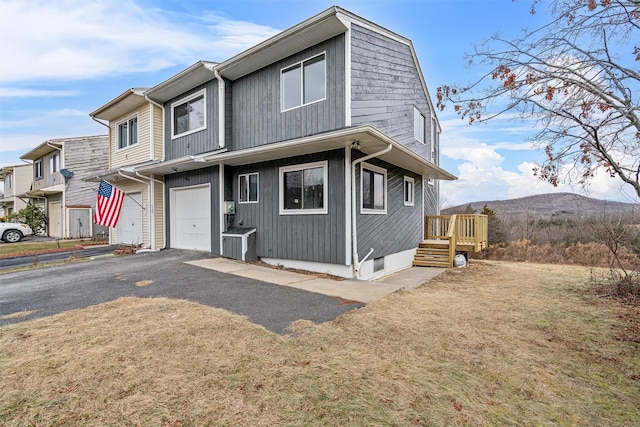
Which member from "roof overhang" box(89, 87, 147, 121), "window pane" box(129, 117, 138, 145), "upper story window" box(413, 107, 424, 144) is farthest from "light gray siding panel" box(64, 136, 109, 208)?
"upper story window" box(413, 107, 424, 144)

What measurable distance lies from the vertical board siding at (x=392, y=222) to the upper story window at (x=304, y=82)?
2.16 metres

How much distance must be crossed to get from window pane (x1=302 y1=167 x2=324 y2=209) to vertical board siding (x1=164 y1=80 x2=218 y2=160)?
336 centimetres

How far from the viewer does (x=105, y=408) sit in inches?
97.3

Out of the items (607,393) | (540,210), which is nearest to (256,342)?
(607,393)

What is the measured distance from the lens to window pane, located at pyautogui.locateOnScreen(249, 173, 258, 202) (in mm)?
9062

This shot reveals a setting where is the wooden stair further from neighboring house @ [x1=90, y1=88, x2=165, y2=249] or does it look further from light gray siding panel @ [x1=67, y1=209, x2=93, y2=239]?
light gray siding panel @ [x1=67, y1=209, x2=93, y2=239]

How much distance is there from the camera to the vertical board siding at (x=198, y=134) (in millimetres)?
9656

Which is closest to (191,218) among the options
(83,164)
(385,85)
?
(385,85)

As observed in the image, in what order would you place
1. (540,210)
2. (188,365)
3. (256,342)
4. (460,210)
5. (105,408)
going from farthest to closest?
(460,210) → (540,210) → (256,342) → (188,365) → (105,408)

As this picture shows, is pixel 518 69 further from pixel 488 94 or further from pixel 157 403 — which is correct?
pixel 157 403

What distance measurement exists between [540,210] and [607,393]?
16494 millimetres

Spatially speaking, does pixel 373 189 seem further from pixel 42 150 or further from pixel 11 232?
pixel 42 150

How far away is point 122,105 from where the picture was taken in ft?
40.0

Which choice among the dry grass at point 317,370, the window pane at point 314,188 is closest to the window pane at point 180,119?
the window pane at point 314,188
